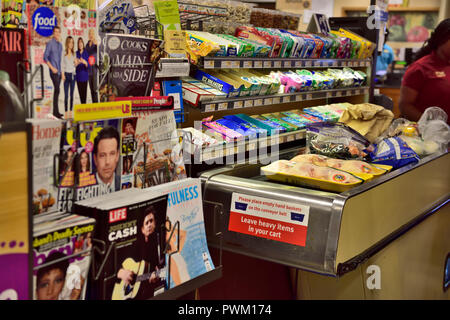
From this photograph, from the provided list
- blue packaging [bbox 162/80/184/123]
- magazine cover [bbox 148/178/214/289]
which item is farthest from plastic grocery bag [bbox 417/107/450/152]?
magazine cover [bbox 148/178/214/289]

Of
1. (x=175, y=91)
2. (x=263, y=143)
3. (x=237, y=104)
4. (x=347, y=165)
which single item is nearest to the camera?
(x=175, y=91)

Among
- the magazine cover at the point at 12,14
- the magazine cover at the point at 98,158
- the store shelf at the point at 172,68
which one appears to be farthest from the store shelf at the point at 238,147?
the magazine cover at the point at 12,14

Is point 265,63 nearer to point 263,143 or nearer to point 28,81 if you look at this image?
point 263,143

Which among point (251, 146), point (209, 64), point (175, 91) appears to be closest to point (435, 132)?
point (251, 146)

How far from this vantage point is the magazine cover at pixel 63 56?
1.44m

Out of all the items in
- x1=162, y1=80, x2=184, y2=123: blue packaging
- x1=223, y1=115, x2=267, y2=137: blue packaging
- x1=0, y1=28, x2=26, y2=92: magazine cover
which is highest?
x1=0, y1=28, x2=26, y2=92: magazine cover

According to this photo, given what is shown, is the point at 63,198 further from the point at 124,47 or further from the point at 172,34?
the point at 172,34

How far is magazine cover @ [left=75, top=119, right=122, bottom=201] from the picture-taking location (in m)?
1.54

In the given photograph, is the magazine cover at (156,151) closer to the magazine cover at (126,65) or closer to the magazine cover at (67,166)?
the magazine cover at (126,65)

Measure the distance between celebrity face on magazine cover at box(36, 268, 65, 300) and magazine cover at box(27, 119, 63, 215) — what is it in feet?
0.60

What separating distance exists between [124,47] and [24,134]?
0.64 m

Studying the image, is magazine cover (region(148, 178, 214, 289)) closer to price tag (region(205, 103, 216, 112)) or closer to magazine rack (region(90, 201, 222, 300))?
magazine rack (region(90, 201, 222, 300))

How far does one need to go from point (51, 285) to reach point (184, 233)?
533mm

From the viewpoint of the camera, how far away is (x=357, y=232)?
7.14ft
